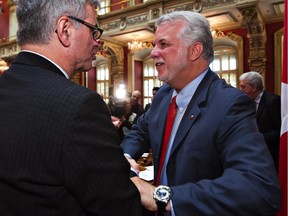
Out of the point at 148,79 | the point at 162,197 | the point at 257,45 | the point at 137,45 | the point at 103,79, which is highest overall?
the point at 137,45

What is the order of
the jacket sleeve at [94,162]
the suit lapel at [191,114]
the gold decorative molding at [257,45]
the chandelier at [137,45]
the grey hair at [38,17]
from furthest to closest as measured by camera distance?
the chandelier at [137,45]
the gold decorative molding at [257,45]
the suit lapel at [191,114]
the grey hair at [38,17]
the jacket sleeve at [94,162]

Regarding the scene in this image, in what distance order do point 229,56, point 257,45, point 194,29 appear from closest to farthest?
point 194,29 → point 257,45 → point 229,56

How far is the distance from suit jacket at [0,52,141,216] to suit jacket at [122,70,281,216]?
0.36m

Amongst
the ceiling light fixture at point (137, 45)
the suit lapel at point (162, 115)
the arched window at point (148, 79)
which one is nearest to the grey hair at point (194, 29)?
the suit lapel at point (162, 115)

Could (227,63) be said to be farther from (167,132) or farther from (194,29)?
(167,132)

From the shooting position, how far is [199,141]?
4.38 feet

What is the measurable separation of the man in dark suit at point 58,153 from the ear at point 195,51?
849 mm

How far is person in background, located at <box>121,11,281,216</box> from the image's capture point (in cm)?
112

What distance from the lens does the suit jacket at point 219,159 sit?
3.64 feet

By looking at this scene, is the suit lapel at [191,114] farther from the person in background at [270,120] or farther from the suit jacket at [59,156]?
the person in background at [270,120]

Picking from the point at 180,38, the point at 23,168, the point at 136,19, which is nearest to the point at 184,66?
the point at 180,38

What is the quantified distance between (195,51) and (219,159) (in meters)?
0.63

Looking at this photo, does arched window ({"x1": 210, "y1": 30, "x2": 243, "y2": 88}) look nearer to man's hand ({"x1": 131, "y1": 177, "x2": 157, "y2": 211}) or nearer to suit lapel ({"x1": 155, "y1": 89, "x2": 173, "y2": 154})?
suit lapel ({"x1": 155, "y1": 89, "x2": 173, "y2": 154})

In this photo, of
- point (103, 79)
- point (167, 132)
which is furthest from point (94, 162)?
point (103, 79)
